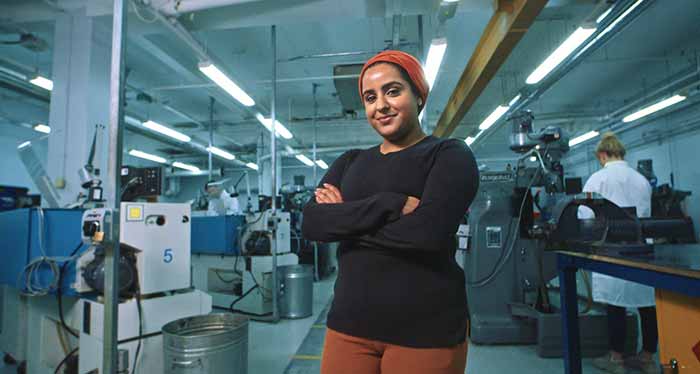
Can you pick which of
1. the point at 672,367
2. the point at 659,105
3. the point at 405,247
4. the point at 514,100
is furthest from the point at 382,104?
the point at 659,105

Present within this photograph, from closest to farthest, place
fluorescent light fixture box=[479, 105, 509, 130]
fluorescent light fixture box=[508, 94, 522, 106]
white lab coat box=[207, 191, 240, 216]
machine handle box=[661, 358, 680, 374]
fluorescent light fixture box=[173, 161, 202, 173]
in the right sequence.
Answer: machine handle box=[661, 358, 680, 374] → white lab coat box=[207, 191, 240, 216] → fluorescent light fixture box=[508, 94, 522, 106] → fluorescent light fixture box=[479, 105, 509, 130] → fluorescent light fixture box=[173, 161, 202, 173]

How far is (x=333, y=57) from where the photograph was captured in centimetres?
576

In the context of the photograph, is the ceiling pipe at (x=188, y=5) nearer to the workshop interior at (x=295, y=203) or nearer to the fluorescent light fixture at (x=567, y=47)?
the workshop interior at (x=295, y=203)

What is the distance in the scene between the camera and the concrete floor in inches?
97.3

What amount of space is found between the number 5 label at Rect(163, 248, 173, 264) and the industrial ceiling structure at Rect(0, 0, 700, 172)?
2.08m

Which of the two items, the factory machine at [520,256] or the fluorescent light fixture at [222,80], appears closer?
the factory machine at [520,256]

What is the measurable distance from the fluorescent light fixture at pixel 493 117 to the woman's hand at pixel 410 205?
19.4ft

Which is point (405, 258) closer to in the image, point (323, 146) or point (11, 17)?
point (11, 17)

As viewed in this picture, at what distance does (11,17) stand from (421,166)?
518 cm

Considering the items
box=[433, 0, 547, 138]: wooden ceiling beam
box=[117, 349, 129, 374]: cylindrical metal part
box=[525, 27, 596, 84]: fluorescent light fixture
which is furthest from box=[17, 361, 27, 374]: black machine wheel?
box=[525, 27, 596, 84]: fluorescent light fixture

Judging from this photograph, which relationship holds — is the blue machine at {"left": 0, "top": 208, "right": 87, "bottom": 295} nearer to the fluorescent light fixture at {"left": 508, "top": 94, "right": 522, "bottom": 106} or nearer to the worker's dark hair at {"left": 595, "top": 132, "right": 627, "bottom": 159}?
the worker's dark hair at {"left": 595, "top": 132, "right": 627, "bottom": 159}

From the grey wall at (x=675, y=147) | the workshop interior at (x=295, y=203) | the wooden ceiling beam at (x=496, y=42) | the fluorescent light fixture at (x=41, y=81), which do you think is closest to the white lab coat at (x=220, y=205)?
the workshop interior at (x=295, y=203)

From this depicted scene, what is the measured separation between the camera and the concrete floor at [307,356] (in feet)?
8.11

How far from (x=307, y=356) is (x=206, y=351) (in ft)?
4.12
